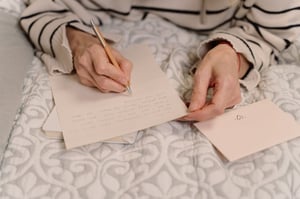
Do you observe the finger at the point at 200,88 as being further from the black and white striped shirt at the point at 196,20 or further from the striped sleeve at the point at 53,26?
the striped sleeve at the point at 53,26

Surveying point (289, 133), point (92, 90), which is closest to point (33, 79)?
point (92, 90)

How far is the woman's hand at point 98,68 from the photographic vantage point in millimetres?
806

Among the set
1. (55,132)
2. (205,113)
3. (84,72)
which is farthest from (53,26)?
(205,113)

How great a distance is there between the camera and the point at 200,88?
79 centimetres

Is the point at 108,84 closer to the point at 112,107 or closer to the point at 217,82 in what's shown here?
the point at 112,107

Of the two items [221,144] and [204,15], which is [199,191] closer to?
[221,144]

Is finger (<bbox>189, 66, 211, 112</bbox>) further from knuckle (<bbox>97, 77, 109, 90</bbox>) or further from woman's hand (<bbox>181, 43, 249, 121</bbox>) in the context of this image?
knuckle (<bbox>97, 77, 109, 90</bbox>)

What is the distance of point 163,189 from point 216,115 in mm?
170

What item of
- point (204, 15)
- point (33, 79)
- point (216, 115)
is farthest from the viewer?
point (204, 15)

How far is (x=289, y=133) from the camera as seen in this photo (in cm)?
76

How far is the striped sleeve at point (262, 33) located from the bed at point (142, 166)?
114 millimetres

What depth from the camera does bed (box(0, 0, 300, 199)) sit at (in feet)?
2.23

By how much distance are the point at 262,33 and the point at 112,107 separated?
14.5 inches

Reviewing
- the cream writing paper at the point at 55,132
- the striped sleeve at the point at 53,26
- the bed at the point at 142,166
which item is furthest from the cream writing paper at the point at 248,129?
the striped sleeve at the point at 53,26
